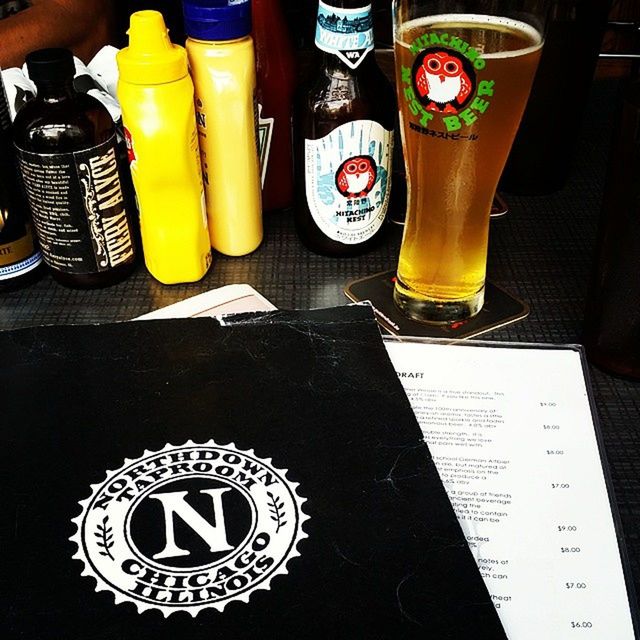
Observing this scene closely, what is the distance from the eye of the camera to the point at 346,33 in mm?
636

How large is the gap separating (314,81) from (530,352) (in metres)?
0.30

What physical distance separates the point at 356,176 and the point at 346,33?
0.40ft

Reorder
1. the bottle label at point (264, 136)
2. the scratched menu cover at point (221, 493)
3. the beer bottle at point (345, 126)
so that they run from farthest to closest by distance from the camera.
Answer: the bottle label at point (264, 136), the beer bottle at point (345, 126), the scratched menu cover at point (221, 493)

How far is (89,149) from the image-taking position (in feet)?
2.10

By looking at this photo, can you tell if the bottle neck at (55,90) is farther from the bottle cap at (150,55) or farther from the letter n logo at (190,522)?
the letter n logo at (190,522)

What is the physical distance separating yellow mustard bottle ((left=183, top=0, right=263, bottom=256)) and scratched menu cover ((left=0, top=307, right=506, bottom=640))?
0.16 m

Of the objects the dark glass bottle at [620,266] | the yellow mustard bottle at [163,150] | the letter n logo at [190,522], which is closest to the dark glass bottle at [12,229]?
the yellow mustard bottle at [163,150]

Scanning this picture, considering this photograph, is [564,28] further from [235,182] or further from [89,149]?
[89,149]

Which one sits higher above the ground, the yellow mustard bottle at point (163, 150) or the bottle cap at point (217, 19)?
the bottle cap at point (217, 19)

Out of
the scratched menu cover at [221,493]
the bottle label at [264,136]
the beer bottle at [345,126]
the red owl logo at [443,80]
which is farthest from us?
the bottle label at [264,136]

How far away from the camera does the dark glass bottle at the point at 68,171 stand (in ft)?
2.05

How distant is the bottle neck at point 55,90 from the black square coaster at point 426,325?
11.7 inches

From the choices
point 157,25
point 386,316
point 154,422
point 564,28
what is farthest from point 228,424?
point 564,28

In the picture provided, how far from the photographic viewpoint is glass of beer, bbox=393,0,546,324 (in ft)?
1.78
